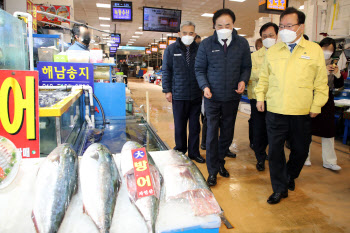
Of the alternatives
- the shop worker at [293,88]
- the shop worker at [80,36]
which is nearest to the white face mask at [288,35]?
the shop worker at [293,88]

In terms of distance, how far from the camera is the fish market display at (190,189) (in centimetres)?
96

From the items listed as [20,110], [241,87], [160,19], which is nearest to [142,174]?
[20,110]

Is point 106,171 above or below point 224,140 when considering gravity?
above

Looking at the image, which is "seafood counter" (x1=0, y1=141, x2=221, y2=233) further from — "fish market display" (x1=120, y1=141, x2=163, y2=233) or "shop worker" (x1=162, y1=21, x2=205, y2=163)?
"shop worker" (x1=162, y1=21, x2=205, y2=163)

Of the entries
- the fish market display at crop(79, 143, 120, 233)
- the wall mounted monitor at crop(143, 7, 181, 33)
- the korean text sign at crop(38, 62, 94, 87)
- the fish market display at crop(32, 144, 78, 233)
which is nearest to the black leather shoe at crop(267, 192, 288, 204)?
the fish market display at crop(79, 143, 120, 233)

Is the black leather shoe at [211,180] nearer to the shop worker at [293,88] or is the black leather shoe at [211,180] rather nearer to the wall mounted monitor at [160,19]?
the shop worker at [293,88]

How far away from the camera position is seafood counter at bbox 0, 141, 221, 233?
2.81ft

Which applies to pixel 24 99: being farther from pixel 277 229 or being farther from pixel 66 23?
pixel 66 23

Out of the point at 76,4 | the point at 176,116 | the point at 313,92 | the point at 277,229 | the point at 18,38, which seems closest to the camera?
the point at 18,38

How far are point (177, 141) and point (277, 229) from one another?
1.67m

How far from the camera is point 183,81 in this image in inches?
122

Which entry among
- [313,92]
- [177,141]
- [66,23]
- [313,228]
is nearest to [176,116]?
[177,141]

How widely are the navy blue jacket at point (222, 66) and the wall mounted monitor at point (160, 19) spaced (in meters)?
7.29

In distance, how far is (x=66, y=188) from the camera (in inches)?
35.6
